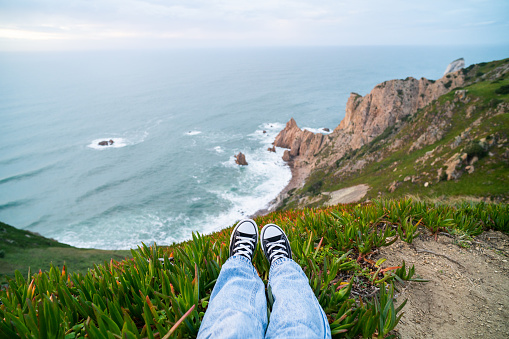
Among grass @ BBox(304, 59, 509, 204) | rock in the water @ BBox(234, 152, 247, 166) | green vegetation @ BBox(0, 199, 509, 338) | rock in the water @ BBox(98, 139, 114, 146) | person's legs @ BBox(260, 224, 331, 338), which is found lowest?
rock in the water @ BBox(234, 152, 247, 166)

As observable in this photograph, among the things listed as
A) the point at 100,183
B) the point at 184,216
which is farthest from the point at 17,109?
the point at 184,216

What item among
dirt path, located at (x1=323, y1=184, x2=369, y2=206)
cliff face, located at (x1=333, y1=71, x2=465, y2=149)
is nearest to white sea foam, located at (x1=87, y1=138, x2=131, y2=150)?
cliff face, located at (x1=333, y1=71, x2=465, y2=149)

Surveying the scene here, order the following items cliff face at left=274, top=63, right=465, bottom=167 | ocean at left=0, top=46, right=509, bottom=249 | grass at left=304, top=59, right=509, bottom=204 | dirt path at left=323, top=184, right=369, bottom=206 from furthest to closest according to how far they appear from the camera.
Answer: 1. cliff face at left=274, top=63, right=465, bottom=167
2. ocean at left=0, top=46, right=509, bottom=249
3. dirt path at left=323, top=184, right=369, bottom=206
4. grass at left=304, top=59, right=509, bottom=204

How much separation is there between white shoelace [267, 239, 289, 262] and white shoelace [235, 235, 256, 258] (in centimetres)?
24

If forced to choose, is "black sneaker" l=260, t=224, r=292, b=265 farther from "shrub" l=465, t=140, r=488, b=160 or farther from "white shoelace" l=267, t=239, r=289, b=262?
"shrub" l=465, t=140, r=488, b=160

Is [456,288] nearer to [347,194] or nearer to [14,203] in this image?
[347,194]

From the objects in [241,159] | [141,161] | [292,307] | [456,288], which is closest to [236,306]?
[292,307]

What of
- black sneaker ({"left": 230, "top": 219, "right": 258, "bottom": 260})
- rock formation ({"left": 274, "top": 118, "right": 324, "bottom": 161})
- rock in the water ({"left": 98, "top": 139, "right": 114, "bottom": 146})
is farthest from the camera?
rock in the water ({"left": 98, "top": 139, "right": 114, "bottom": 146})

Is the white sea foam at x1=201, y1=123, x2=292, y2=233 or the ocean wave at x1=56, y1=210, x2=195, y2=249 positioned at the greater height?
the white sea foam at x1=201, y1=123, x2=292, y2=233

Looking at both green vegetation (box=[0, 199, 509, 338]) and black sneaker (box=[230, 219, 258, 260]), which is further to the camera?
black sneaker (box=[230, 219, 258, 260])

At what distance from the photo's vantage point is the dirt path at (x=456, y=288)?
2.66 meters

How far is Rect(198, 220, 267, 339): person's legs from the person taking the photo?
1.87 meters

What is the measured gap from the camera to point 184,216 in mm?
49844

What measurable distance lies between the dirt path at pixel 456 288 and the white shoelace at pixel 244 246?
1749 millimetres
